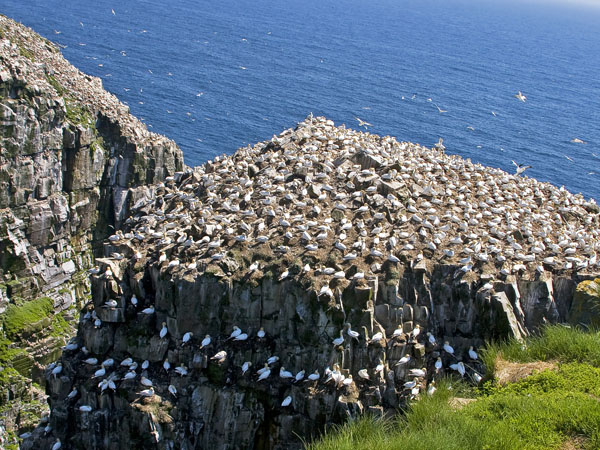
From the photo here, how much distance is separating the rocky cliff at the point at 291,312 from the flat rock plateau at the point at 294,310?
0.06 m

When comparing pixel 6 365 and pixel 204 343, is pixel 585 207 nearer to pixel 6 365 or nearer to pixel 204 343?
pixel 204 343

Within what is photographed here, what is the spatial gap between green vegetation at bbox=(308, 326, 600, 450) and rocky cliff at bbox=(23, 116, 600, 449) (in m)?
1.49

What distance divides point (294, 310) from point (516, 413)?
9965 mm

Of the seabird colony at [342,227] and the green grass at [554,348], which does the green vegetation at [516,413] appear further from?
the seabird colony at [342,227]

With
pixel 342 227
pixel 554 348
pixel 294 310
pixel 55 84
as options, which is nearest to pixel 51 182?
pixel 55 84

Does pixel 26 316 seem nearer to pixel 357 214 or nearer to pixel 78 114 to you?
pixel 78 114

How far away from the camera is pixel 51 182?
70.4 metres

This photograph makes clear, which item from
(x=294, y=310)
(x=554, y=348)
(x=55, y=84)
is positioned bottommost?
(x=55, y=84)

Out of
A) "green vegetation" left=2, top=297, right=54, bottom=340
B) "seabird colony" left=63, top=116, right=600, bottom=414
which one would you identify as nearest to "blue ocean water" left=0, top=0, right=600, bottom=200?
"green vegetation" left=2, top=297, right=54, bottom=340

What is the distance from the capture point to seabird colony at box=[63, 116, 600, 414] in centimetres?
3155

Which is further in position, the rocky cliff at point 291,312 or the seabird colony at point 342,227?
the seabird colony at point 342,227

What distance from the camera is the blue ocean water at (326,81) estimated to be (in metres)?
102

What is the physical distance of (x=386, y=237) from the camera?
33.8m

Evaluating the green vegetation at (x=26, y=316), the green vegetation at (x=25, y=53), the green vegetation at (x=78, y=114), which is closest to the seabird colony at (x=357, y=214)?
the green vegetation at (x=26, y=316)
